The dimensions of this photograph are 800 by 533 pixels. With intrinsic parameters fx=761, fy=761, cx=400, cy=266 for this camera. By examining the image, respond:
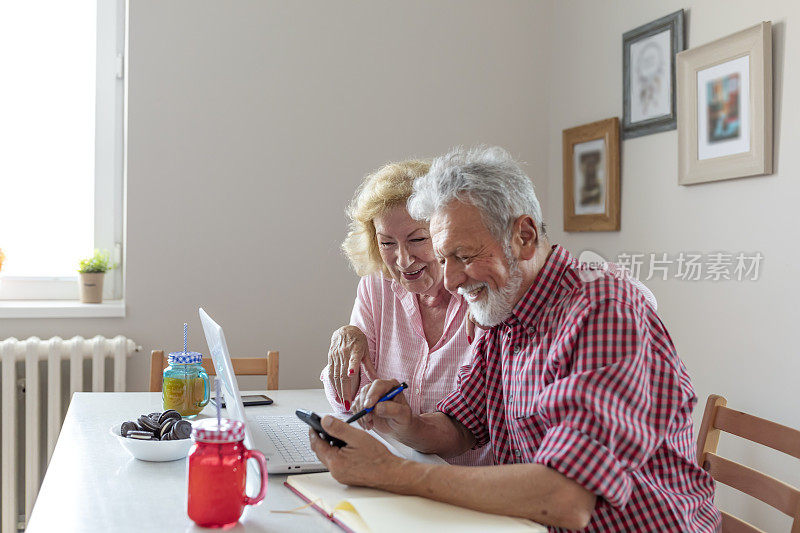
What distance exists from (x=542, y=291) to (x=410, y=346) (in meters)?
0.66

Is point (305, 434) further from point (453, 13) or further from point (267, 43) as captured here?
point (453, 13)

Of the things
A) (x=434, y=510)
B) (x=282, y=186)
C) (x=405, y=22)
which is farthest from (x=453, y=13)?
(x=434, y=510)

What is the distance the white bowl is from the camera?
1314mm

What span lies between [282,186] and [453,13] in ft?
3.30

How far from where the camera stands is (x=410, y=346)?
1853 mm

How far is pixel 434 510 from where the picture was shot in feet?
3.45

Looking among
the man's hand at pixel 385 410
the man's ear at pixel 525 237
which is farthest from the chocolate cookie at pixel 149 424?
the man's ear at pixel 525 237

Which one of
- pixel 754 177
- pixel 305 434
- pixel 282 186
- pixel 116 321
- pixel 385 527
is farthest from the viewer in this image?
pixel 282 186

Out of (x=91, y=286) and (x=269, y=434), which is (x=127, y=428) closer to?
(x=269, y=434)

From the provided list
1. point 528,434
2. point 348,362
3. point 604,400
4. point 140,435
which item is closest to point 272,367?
point 348,362

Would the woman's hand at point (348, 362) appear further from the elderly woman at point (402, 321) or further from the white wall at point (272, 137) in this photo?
the white wall at point (272, 137)

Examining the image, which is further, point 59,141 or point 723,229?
point 59,141

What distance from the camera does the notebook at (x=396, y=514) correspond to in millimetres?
990

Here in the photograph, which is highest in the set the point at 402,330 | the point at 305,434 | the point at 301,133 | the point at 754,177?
the point at 301,133
